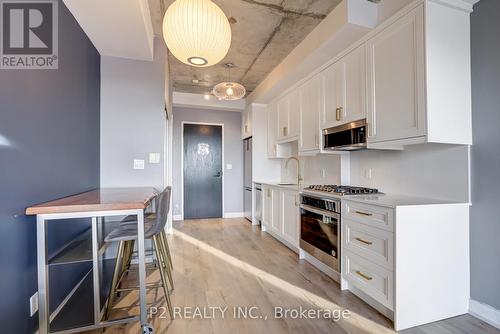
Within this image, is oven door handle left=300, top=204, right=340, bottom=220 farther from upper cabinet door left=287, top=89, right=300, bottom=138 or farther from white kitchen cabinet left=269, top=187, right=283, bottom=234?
upper cabinet door left=287, top=89, right=300, bottom=138

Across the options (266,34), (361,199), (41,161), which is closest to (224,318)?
(361,199)

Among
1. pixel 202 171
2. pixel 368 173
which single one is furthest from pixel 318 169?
pixel 202 171

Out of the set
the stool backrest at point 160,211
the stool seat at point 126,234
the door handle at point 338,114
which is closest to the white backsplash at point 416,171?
the door handle at point 338,114

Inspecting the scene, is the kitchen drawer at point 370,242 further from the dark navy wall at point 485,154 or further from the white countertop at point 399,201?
the dark navy wall at point 485,154

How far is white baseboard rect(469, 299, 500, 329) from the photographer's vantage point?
1720 millimetres

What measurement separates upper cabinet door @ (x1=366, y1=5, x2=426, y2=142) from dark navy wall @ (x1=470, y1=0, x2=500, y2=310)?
0.48 m

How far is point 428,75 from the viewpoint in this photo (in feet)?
5.78

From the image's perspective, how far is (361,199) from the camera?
205 centimetres

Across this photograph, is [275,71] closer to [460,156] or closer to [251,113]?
[251,113]

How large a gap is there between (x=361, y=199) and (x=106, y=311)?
85.9 inches

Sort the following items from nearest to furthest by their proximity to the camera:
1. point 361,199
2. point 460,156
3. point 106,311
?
point 106,311 < point 460,156 < point 361,199

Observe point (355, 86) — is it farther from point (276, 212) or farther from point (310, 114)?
point (276, 212)

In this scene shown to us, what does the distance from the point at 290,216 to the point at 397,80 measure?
80.5 inches

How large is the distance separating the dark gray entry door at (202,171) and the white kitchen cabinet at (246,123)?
1.77 ft
